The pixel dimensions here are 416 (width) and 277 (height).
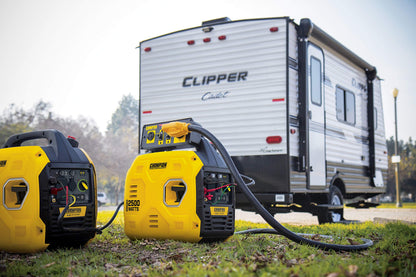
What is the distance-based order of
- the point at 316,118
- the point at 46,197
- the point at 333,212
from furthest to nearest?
the point at 333,212, the point at 316,118, the point at 46,197

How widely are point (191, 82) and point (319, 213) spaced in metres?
3.57

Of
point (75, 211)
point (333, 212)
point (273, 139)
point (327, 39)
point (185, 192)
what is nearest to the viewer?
point (75, 211)

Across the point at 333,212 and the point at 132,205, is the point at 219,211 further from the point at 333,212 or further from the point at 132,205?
the point at 333,212

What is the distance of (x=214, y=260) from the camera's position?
4.28 meters

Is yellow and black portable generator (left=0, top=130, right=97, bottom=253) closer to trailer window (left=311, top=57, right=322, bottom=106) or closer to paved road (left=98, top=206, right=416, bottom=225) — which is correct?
trailer window (left=311, top=57, right=322, bottom=106)

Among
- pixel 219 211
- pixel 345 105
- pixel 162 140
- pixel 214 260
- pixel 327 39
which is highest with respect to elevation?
pixel 327 39

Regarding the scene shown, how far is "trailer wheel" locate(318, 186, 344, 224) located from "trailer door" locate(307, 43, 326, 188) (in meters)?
0.55

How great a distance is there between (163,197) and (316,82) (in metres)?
→ 4.84

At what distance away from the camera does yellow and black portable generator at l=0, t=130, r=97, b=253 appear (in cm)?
473

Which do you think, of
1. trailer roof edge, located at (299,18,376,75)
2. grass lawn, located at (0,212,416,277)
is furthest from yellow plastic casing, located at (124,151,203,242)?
trailer roof edge, located at (299,18,376,75)

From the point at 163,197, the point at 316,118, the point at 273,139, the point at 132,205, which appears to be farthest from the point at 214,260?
the point at 316,118

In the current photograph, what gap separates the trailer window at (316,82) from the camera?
351 inches

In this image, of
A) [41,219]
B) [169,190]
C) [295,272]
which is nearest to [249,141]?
[169,190]

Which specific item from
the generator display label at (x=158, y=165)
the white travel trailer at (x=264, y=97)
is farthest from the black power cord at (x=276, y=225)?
the white travel trailer at (x=264, y=97)
